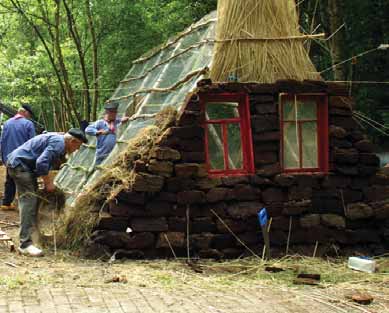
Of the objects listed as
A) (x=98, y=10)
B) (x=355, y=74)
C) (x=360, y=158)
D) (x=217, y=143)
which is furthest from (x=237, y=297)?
(x=98, y=10)

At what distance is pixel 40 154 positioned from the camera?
8.66 m

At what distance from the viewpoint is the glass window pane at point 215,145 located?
901cm

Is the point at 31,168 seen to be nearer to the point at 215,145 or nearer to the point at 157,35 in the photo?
the point at 215,145

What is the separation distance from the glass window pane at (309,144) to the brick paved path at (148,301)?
305cm

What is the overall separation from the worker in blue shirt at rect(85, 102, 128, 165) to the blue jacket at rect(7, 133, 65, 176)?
6.36ft

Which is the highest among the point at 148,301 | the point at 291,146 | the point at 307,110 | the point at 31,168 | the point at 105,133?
the point at 307,110

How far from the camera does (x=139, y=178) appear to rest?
28.0ft

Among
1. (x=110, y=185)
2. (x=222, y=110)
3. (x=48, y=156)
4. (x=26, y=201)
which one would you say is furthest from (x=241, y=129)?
(x=26, y=201)

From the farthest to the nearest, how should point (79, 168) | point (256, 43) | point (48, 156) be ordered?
point (79, 168)
point (256, 43)
point (48, 156)

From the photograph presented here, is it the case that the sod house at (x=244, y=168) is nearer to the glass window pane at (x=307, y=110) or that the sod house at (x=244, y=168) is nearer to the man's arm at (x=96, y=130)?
the glass window pane at (x=307, y=110)

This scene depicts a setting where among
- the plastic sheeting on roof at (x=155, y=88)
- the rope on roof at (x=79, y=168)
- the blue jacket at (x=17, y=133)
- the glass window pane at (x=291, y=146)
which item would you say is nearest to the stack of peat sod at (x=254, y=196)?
the glass window pane at (x=291, y=146)

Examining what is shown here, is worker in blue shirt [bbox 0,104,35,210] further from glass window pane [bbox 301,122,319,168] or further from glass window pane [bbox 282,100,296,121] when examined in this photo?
glass window pane [bbox 301,122,319,168]

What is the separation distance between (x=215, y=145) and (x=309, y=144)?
130 cm

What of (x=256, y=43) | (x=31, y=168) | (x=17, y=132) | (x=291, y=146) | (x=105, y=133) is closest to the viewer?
(x=31, y=168)
